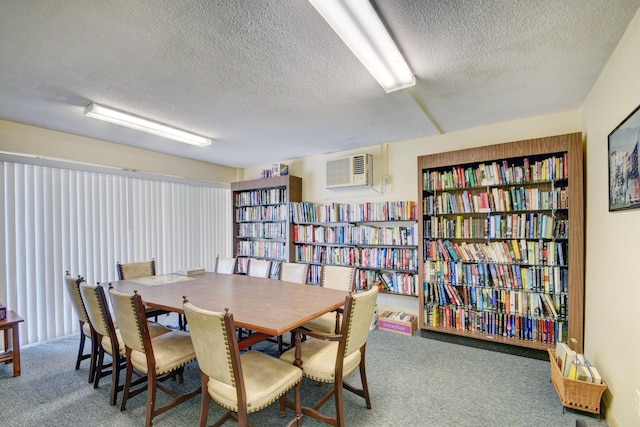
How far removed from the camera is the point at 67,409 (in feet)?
6.90

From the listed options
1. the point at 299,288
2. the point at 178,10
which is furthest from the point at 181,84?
the point at 299,288

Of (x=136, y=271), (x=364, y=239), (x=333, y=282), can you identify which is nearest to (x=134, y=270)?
(x=136, y=271)

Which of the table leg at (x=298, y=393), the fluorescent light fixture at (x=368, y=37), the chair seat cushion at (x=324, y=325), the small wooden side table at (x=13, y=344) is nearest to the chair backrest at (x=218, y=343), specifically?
the table leg at (x=298, y=393)

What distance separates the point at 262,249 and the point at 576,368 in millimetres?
4112

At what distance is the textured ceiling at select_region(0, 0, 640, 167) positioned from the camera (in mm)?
1500

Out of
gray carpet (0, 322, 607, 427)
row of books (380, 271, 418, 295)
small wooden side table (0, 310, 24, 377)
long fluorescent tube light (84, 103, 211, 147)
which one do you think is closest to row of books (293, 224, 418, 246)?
row of books (380, 271, 418, 295)

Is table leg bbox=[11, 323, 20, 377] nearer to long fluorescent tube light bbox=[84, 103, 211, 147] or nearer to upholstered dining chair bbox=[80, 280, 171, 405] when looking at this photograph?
upholstered dining chair bbox=[80, 280, 171, 405]

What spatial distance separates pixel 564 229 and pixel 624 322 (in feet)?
4.12

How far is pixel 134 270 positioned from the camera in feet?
11.5

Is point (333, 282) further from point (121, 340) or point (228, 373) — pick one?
point (121, 340)

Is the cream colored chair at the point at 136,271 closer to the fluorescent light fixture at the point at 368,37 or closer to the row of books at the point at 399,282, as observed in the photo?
the row of books at the point at 399,282

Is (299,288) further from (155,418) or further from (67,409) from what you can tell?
(67,409)

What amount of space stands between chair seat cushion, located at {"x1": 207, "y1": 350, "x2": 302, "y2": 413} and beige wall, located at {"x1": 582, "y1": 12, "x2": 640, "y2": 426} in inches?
73.9

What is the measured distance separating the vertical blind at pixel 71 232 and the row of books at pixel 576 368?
4.73 metres
